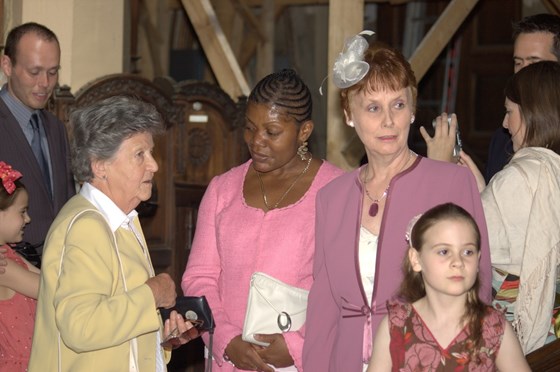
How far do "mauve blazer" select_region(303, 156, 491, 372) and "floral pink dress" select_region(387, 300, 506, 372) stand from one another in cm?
20

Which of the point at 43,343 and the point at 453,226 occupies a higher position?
the point at 453,226

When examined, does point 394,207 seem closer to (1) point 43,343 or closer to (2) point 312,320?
(2) point 312,320

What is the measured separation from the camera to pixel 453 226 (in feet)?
10.4

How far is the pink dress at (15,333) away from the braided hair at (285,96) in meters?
1.26

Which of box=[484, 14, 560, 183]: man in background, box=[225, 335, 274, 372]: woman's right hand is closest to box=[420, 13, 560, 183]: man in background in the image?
box=[484, 14, 560, 183]: man in background

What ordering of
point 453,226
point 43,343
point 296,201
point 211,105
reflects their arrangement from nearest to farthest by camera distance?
point 453,226
point 43,343
point 296,201
point 211,105

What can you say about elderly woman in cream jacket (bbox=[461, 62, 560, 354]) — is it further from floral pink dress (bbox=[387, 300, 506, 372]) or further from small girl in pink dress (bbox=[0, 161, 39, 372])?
small girl in pink dress (bbox=[0, 161, 39, 372])

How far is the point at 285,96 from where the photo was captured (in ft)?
12.5

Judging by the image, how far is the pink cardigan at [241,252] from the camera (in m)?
3.77

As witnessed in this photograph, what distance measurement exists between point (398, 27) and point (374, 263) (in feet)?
26.3

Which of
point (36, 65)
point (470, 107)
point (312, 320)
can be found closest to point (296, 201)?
point (312, 320)

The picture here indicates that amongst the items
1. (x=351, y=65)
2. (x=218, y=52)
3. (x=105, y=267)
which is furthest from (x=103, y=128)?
(x=218, y=52)

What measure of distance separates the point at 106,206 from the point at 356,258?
82cm

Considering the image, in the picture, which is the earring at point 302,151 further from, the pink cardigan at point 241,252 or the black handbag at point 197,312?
the black handbag at point 197,312
